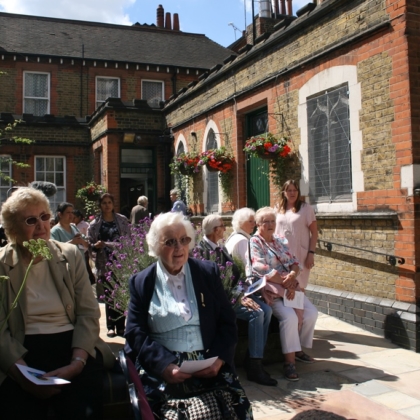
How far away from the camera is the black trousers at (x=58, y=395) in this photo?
2.63 meters

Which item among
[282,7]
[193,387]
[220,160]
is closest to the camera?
[193,387]

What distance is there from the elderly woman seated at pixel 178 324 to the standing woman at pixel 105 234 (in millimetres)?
2977

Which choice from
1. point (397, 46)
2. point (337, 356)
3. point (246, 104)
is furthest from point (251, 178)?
point (337, 356)

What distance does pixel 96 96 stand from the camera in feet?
69.4

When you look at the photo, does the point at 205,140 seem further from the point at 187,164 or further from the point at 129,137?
the point at 129,137

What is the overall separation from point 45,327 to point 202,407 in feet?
3.58

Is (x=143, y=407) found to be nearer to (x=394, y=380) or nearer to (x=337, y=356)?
(x=394, y=380)

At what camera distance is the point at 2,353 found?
2.68 metres

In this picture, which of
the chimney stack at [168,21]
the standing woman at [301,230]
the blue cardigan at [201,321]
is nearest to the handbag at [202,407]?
the blue cardigan at [201,321]

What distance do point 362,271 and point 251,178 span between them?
3739 mm

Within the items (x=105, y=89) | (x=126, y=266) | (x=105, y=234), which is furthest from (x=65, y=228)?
(x=105, y=89)

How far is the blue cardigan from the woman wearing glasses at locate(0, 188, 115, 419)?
29cm

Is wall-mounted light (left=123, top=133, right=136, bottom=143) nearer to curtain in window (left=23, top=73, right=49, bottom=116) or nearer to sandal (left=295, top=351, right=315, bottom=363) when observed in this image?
curtain in window (left=23, top=73, right=49, bottom=116)

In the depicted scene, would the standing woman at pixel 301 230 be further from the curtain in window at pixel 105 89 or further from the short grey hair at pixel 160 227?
the curtain in window at pixel 105 89
